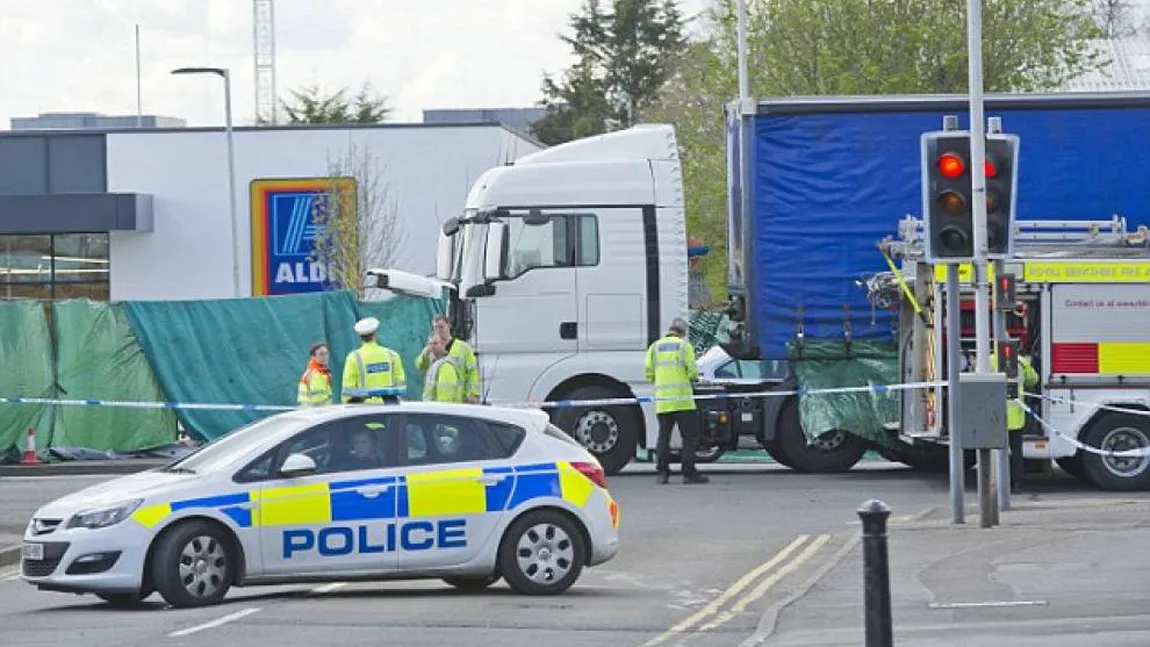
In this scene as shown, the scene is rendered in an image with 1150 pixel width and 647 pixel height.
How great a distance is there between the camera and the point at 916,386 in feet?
75.4

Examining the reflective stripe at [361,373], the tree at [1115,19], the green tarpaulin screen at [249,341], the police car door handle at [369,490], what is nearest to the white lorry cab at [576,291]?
the reflective stripe at [361,373]

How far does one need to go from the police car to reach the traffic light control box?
433cm

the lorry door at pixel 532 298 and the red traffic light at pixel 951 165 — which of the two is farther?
the lorry door at pixel 532 298

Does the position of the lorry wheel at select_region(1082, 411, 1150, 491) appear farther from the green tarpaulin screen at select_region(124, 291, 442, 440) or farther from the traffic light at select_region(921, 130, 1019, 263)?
the green tarpaulin screen at select_region(124, 291, 442, 440)

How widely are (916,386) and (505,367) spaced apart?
15.0 ft

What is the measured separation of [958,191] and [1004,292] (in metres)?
2.25

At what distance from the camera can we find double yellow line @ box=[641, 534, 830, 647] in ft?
42.4

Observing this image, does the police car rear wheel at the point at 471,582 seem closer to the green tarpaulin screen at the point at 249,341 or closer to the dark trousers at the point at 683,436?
the dark trousers at the point at 683,436

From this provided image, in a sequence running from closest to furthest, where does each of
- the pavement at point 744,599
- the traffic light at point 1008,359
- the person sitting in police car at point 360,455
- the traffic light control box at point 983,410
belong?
the pavement at point 744,599 → the person sitting in police car at point 360,455 → the traffic light control box at point 983,410 → the traffic light at point 1008,359

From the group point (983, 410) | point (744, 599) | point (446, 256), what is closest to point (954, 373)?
point (983, 410)

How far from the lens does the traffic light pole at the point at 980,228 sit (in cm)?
1775

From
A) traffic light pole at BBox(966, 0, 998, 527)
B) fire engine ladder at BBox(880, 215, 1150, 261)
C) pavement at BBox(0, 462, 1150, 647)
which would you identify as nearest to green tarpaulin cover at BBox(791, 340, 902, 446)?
fire engine ladder at BBox(880, 215, 1150, 261)

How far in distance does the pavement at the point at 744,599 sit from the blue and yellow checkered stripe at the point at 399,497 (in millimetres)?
600

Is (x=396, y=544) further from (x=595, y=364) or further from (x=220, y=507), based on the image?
(x=595, y=364)
